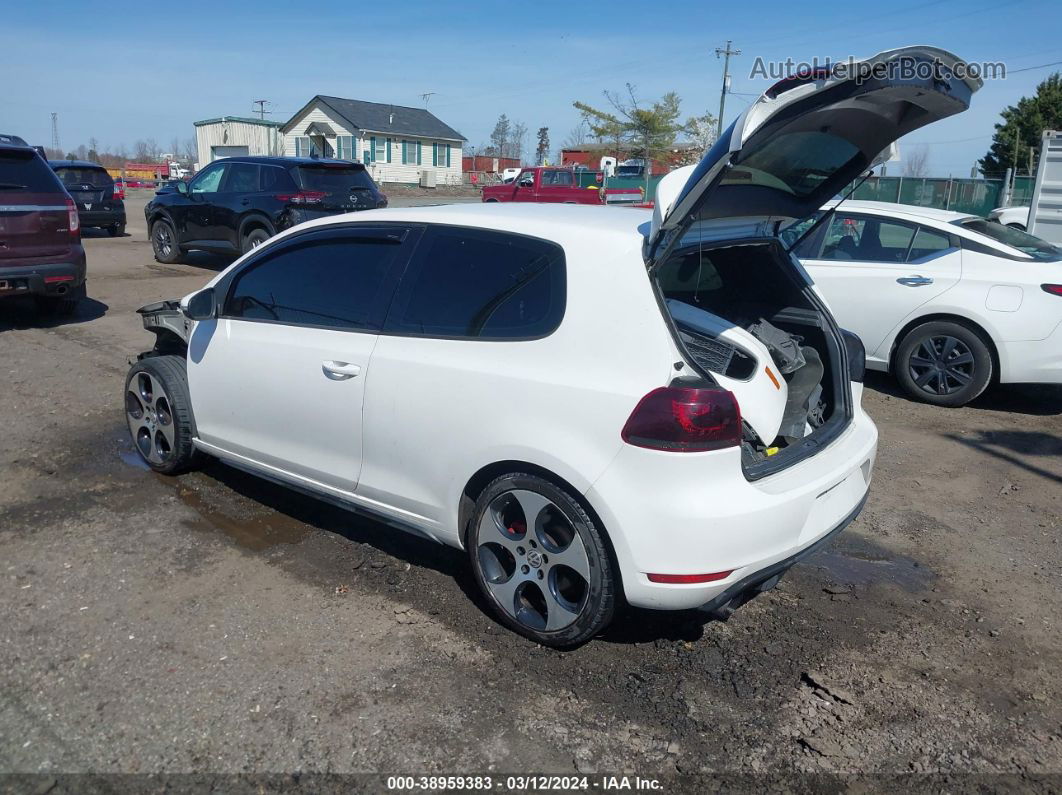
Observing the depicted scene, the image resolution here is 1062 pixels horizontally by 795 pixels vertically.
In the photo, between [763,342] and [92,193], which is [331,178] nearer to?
[92,193]

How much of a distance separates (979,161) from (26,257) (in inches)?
1457

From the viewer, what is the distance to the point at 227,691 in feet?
10.1

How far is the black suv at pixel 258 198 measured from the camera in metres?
12.4

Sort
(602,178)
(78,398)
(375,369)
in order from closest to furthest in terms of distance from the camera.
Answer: (375,369) < (78,398) < (602,178)

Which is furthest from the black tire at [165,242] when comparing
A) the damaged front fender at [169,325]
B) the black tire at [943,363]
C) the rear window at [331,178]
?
the black tire at [943,363]

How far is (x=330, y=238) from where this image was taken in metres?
4.11

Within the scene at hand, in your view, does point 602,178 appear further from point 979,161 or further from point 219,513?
point 219,513

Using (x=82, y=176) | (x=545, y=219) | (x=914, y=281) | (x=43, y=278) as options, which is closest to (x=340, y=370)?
(x=545, y=219)

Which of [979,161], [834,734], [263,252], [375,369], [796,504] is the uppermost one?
[979,161]

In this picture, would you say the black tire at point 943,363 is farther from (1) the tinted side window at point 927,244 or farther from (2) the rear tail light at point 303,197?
(2) the rear tail light at point 303,197

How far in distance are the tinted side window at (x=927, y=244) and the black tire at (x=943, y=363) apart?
574mm

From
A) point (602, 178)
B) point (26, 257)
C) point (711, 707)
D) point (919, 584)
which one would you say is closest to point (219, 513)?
point (711, 707)

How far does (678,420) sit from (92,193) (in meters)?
19.3

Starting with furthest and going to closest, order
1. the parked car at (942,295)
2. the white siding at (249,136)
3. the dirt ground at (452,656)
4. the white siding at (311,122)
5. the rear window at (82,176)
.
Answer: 1. the white siding at (249,136)
2. the white siding at (311,122)
3. the rear window at (82,176)
4. the parked car at (942,295)
5. the dirt ground at (452,656)
